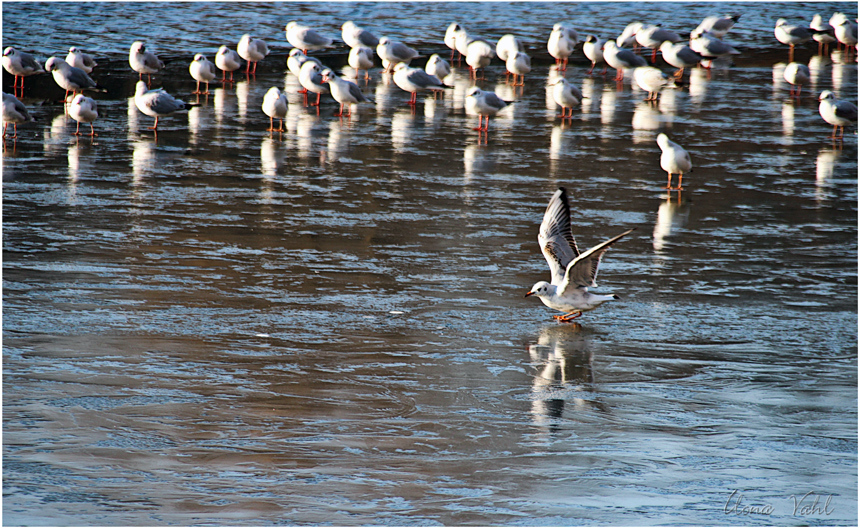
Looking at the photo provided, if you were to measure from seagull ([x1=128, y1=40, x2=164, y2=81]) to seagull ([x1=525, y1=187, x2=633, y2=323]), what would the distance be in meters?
13.2

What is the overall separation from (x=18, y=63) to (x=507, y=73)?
10.0 metres

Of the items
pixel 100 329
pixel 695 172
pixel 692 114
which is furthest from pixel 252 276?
pixel 692 114

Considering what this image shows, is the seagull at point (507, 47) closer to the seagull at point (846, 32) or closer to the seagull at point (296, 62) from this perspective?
the seagull at point (296, 62)

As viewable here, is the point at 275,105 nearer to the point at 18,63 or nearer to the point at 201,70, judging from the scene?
the point at 201,70

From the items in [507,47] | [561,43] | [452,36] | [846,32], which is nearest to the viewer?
[507,47]

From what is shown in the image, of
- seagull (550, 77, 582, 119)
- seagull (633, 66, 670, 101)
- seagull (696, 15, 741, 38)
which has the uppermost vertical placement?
seagull (696, 15, 741, 38)

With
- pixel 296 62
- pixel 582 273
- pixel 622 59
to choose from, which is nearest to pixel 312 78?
pixel 296 62

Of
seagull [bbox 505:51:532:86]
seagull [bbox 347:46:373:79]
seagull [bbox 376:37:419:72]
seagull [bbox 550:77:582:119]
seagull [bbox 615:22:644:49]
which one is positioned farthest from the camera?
seagull [bbox 615:22:644:49]

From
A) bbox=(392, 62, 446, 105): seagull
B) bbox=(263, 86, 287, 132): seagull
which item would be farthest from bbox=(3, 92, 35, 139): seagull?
bbox=(392, 62, 446, 105): seagull

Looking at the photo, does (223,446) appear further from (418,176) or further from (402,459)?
(418,176)

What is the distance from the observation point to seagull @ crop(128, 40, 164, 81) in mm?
19031

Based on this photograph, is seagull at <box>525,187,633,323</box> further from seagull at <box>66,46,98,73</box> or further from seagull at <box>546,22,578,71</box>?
seagull at <box>546,22,578,71</box>

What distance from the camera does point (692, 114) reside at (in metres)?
17.6

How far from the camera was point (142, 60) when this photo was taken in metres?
19.1
